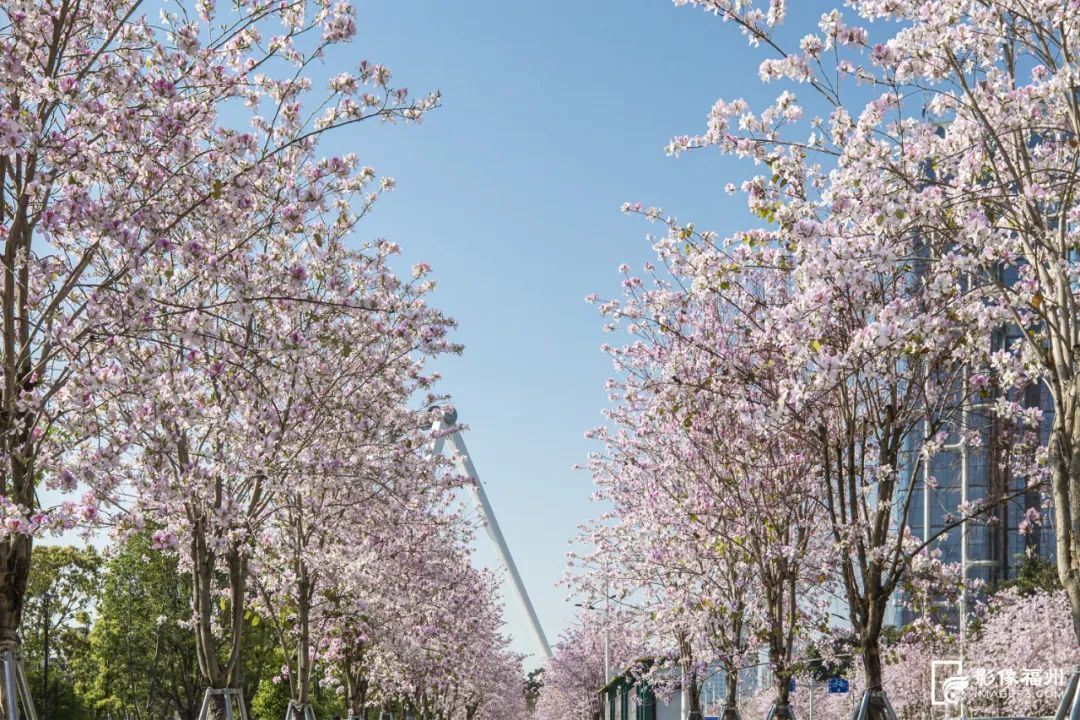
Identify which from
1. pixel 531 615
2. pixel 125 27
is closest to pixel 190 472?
pixel 125 27

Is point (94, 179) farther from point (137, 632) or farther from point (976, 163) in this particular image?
point (137, 632)

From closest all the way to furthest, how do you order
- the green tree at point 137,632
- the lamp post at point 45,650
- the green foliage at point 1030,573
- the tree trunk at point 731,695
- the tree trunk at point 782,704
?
the tree trunk at point 782,704, the tree trunk at point 731,695, the lamp post at point 45,650, the green tree at point 137,632, the green foliage at point 1030,573

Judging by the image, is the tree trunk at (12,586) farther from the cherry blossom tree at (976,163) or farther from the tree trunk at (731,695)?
the tree trunk at (731,695)

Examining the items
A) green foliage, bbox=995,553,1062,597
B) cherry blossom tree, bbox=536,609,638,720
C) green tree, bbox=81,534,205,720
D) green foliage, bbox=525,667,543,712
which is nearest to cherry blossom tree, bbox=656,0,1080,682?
green tree, bbox=81,534,205,720

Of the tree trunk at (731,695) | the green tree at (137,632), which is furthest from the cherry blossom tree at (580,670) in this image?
the tree trunk at (731,695)

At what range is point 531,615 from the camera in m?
89.6

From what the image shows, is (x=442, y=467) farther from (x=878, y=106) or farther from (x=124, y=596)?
(x=124, y=596)

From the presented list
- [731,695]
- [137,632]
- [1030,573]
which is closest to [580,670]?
[1030,573]

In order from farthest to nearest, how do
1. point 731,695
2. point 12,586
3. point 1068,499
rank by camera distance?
point 731,695 < point 12,586 < point 1068,499

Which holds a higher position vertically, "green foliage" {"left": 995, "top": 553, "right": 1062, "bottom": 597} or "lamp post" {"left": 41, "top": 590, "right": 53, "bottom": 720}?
"green foliage" {"left": 995, "top": 553, "right": 1062, "bottom": 597}

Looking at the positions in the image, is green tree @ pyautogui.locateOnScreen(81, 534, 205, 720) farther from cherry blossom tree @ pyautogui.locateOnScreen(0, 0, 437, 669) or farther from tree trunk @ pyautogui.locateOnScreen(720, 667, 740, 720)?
cherry blossom tree @ pyautogui.locateOnScreen(0, 0, 437, 669)

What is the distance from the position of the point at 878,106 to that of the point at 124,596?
4126cm

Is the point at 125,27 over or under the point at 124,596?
over

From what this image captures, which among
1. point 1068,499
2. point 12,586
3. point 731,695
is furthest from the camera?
point 731,695
